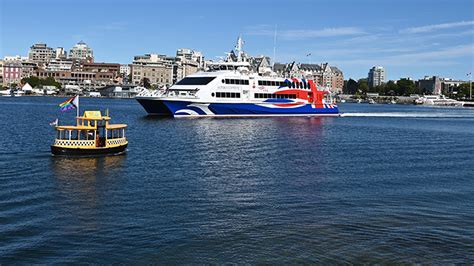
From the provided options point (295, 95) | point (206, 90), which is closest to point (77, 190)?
point (206, 90)

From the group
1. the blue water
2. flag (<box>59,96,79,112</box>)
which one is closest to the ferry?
the blue water

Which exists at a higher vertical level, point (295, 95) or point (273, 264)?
point (295, 95)

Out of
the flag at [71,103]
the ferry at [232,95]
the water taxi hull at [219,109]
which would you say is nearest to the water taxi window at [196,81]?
the ferry at [232,95]

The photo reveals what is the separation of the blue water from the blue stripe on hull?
34.3 m

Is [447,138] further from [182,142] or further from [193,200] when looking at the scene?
[193,200]

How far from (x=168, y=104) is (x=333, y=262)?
64.7 m

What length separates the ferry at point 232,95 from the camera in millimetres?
81000

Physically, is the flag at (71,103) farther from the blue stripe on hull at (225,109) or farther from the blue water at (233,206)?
the blue stripe on hull at (225,109)

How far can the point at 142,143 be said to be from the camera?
48438 millimetres

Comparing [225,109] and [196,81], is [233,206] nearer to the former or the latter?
[225,109]

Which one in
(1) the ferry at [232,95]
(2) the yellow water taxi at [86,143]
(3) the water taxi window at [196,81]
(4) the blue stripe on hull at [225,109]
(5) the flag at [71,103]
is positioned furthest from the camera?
(3) the water taxi window at [196,81]

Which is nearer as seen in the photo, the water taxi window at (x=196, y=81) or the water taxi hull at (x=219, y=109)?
the water taxi hull at (x=219, y=109)

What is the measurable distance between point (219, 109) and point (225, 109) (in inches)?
52.4

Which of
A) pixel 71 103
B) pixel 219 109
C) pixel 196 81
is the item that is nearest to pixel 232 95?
pixel 219 109
